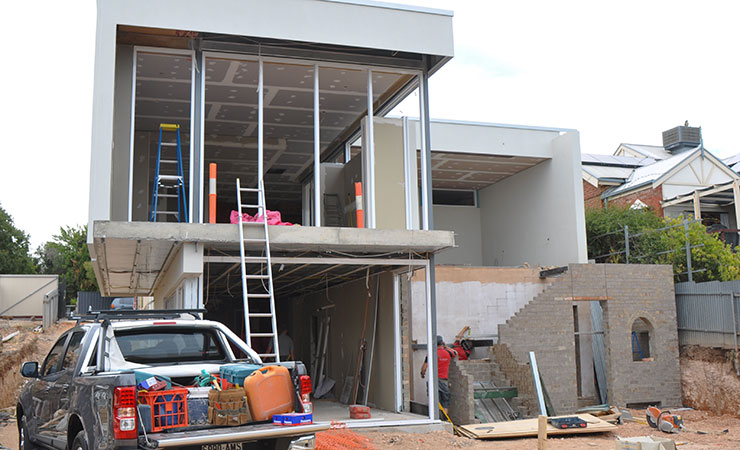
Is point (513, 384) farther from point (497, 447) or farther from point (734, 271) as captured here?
point (734, 271)

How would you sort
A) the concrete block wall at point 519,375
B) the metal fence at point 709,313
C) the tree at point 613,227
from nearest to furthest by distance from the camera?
the concrete block wall at point 519,375 < the metal fence at point 709,313 < the tree at point 613,227

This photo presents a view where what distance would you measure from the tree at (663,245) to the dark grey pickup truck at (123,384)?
51.6ft

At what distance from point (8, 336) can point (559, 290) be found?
20.3 meters

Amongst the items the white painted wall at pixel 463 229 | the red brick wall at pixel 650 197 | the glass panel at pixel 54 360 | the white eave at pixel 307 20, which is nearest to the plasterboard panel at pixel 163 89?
the white eave at pixel 307 20

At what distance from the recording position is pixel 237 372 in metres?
6.36

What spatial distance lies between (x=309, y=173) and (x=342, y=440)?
1071 centimetres

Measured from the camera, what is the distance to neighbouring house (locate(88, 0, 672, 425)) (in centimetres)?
1105

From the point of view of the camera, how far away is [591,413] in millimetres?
15414

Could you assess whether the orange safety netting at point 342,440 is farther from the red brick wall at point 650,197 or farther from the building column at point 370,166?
the red brick wall at point 650,197

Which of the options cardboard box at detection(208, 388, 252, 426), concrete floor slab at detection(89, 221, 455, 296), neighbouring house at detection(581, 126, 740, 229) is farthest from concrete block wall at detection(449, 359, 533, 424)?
neighbouring house at detection(581, 126, 740, 229)

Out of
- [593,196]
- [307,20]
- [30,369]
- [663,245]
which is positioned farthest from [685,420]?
[593,196]

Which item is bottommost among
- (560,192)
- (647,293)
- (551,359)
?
(551,359)

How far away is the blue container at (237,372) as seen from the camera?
6324 millimetres

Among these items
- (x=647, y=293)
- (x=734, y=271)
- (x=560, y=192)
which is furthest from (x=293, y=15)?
(x=734, y=271)
